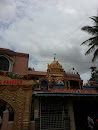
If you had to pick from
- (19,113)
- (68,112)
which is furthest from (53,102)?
(19,113)

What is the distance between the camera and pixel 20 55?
38.3 feet

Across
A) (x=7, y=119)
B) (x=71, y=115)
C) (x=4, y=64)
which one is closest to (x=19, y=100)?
(x=7, y=119)

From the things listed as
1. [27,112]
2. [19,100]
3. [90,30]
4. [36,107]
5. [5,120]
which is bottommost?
[5,120]

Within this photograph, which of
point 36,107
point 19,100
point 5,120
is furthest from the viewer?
point 36,107

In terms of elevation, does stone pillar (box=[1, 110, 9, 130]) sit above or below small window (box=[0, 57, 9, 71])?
below

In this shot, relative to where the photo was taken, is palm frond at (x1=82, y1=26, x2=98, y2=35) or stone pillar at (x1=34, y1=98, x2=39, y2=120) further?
palm frond at (x1=82, y1=26, x2=98, y2=35)

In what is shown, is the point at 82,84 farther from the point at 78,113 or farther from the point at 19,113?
the point at 19,113

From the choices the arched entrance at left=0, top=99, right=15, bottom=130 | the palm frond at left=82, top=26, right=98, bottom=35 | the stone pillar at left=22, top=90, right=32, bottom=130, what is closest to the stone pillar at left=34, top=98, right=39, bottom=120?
the stone pillar at left=22, top=90, right=32, bottom=130

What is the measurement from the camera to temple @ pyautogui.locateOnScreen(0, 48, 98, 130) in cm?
775

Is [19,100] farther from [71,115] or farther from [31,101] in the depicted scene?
[71,115]

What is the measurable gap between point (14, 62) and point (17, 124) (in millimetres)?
6416

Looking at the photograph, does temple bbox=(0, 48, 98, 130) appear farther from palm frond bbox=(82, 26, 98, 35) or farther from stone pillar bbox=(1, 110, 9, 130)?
palm frond bbox=(82, 26, 98, 35)

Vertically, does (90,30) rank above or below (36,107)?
above

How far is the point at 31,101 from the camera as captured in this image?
8539 millimetres
